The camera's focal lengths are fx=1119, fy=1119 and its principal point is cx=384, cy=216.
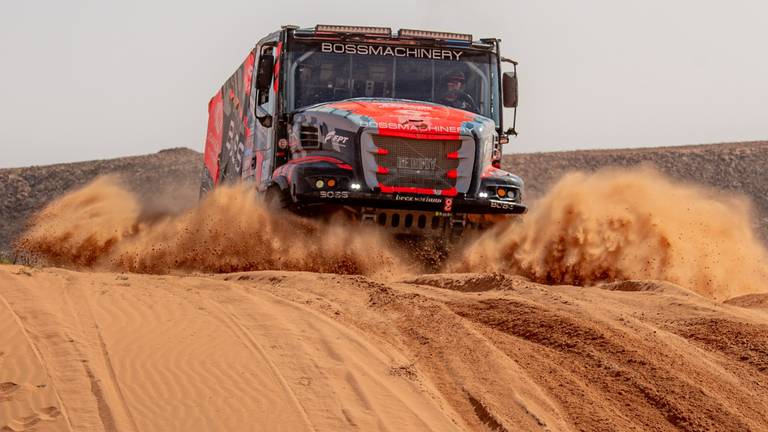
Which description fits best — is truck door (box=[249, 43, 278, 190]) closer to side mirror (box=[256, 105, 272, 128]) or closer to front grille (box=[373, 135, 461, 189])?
side mirror (box=[256, 105, 272, 128])

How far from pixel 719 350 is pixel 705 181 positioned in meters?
36.9

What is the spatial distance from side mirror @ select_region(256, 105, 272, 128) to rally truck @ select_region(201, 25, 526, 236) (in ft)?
0.06

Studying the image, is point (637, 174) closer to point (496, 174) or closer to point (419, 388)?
point (496, 174)

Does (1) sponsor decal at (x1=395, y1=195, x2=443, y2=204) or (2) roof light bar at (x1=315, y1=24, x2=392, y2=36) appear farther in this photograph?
(2) roof light bar at (x1=315, y1=24, x2=392, y2=36)

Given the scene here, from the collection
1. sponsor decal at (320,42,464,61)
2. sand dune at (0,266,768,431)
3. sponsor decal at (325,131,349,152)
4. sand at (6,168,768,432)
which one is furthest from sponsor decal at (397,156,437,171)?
sand dune at (0,266,768,431)

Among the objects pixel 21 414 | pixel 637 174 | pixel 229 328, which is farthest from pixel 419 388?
pixel 637 174

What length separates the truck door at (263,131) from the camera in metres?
13.4

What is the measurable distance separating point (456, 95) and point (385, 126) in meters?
1.54

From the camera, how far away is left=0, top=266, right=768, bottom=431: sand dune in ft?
20.4

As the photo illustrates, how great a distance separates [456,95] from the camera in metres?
13.4

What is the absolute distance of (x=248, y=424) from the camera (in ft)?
19.7

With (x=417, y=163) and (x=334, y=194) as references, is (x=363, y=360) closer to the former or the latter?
(x=334, y=194)

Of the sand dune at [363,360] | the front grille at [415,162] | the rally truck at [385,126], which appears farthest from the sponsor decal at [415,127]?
the sand dune at [363,360]

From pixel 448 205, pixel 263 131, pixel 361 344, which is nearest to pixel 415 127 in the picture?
pixel 448 205
